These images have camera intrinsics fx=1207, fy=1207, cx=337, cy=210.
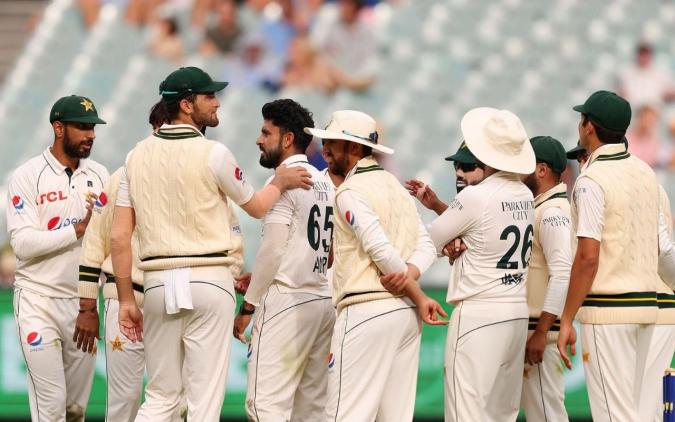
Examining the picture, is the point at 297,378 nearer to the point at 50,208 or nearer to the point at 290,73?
the point at 50,208

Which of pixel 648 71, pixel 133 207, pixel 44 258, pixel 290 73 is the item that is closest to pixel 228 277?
pixel 133 207

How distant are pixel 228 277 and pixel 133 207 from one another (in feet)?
1.87

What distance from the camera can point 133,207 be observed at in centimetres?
580

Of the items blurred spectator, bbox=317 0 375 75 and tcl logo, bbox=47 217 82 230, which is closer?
tcl logo, bbox=47 217 82 230

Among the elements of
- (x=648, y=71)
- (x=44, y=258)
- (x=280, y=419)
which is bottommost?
(x=280, y=419)

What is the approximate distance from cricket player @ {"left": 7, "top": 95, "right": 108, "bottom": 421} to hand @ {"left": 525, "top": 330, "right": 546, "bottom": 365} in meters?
2.38

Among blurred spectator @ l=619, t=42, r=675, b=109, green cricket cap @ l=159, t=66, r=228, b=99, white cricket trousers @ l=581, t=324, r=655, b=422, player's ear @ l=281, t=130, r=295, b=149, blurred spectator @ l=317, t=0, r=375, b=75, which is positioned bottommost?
white cricket trousers @ l=581, t=324, r=655, b=422

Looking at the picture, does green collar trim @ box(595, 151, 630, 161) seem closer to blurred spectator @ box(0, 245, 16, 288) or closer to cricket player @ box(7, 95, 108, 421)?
cricket player @ box(7, 95, 108, 421)

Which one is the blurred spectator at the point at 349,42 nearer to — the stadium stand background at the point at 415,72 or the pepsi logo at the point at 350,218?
the stadium stand background at the point at 415,72

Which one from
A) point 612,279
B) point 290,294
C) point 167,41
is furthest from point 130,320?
point 167,41

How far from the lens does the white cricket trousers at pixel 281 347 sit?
6.22m

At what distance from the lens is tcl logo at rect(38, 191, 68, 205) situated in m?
6.71

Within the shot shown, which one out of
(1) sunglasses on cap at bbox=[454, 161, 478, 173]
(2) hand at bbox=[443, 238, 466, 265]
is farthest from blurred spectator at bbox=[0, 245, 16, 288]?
(2) hand at bbox=[443, 238, 466, 265]

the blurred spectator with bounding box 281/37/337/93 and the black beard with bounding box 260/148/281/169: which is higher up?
the blurred spectator with bounding box 281/37/337/93
